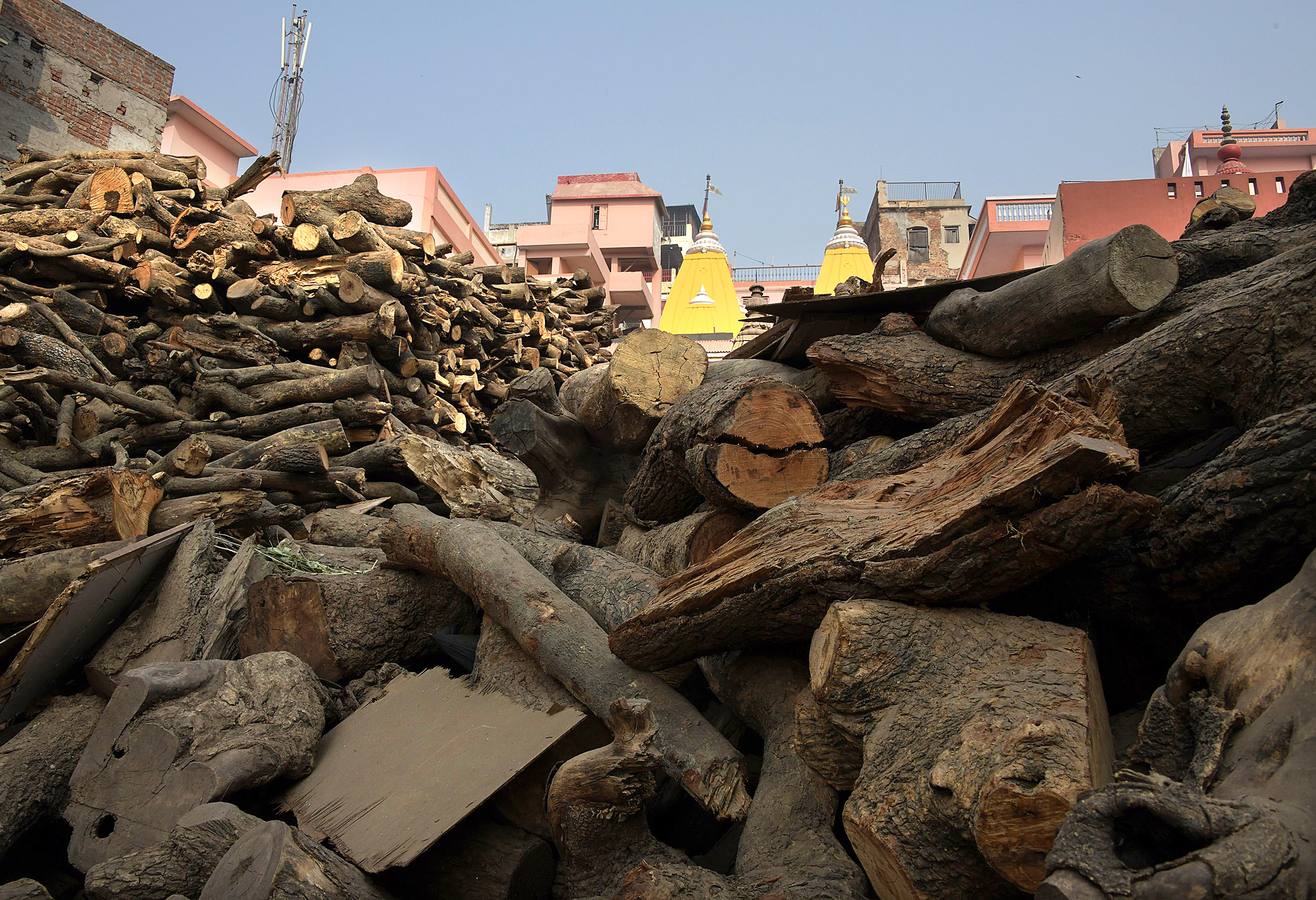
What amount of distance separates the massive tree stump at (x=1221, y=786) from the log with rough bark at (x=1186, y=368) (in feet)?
3.45

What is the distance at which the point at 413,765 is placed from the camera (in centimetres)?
364

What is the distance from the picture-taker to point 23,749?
3885 millimetres

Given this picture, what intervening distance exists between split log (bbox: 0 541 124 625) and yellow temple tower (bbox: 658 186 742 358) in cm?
1437

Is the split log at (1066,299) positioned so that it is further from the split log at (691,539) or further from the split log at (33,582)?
the split log at (33,582)

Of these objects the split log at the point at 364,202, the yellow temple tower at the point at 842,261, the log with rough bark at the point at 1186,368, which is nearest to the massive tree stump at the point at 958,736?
the log with rough bark at the point at 1186,368

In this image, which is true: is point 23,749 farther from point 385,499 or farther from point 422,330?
point 422,330

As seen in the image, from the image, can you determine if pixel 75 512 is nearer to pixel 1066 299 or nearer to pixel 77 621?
pixel 77 621

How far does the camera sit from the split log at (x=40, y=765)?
3.69 metres

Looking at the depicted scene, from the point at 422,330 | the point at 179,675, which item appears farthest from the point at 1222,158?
the point at 179,675

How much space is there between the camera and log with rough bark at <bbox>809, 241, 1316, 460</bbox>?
3018 millimetres

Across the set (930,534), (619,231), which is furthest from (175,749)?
(619,231)

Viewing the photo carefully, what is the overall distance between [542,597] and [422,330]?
734 centimetres

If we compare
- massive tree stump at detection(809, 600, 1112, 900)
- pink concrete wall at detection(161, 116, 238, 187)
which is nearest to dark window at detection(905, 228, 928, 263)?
pink concrete wall at detection(161, 116, 238, 187)

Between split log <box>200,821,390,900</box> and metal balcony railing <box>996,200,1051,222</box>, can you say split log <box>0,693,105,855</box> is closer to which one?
split log <box>200,821,390,900</box>
